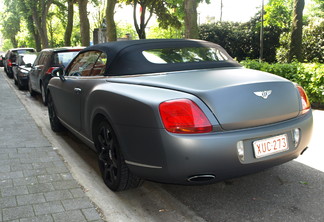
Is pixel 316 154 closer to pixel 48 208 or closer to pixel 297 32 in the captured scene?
pixel 48 208

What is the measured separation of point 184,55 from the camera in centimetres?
386

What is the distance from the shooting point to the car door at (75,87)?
4105 millimetres

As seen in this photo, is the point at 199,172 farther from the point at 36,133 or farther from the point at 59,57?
the point at 59,57

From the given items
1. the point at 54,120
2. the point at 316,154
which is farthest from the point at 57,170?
the point at 316,154

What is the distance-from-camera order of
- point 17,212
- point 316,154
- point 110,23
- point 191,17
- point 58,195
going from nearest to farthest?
point 17,212 < point 58,195 < point 316,154 < point 191,17 < point 110,23

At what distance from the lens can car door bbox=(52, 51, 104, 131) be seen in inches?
162

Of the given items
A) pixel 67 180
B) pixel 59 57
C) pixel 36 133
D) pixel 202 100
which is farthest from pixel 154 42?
pixel 59 57

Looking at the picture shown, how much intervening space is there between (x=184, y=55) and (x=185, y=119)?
1.37 meters

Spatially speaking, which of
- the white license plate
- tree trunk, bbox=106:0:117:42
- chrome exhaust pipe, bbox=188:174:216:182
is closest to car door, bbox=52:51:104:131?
chrome exhaust pipe, bbox=188:174:216:182

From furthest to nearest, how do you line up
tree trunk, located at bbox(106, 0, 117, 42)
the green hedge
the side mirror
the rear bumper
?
tree trunk, located at bbox(106, 0, 117, 42) < the green hedge < the side mirror < the rear bumper

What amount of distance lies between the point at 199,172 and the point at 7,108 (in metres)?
6.96

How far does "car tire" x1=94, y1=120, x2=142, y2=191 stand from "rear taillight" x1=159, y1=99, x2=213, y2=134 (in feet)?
2.43

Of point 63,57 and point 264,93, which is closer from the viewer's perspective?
point 264,93

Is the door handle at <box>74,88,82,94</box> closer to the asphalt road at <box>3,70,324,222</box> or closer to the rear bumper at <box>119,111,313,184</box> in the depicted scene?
the asphalt road at <box>3,70,324,222</box>
